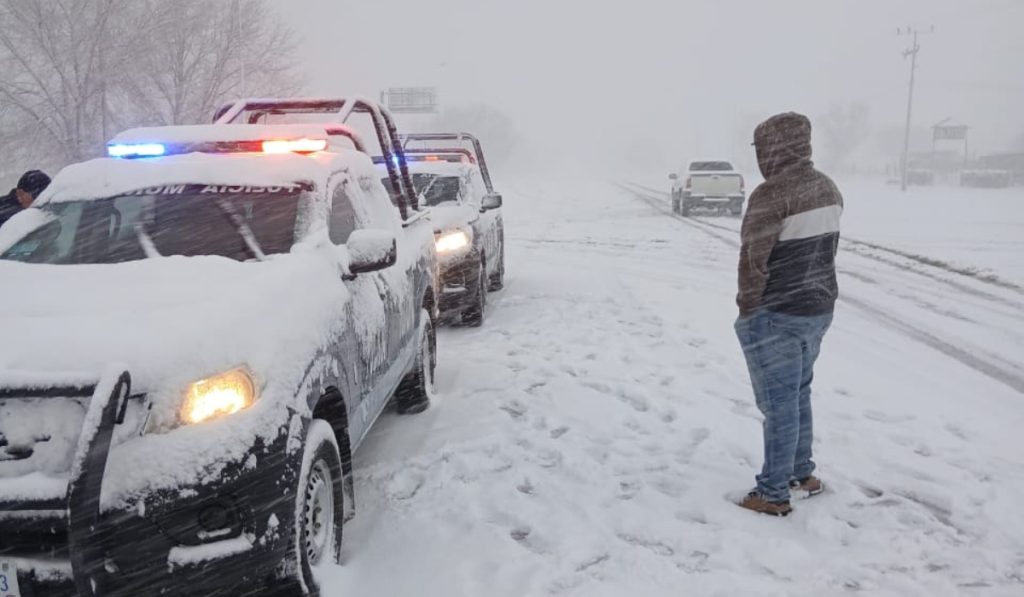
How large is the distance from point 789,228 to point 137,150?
12.0 ft

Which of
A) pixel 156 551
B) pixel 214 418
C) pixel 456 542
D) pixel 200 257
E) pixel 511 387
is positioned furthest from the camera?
pixel 511 387

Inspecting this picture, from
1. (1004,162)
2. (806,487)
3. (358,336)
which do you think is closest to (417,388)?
(358,336)

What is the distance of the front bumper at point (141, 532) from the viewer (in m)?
2.29

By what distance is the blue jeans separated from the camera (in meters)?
3.81

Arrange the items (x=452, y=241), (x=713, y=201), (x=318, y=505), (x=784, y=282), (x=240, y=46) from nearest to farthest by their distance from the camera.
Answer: (x=318, y=505)
(x=784, y=282)
(x=452, y=241)
(x=713, y=201)
(x=240, y=46)

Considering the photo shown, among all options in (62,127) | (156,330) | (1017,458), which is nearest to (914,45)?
(62,127)

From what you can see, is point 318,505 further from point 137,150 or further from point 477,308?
point 477,308

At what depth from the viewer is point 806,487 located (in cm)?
413

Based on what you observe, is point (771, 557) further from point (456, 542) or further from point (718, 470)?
point (456, 542)

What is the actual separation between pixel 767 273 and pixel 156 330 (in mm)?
2799

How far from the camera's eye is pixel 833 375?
6.36 m

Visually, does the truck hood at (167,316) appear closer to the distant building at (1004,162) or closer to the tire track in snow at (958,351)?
the tire track in snow at (958,351)

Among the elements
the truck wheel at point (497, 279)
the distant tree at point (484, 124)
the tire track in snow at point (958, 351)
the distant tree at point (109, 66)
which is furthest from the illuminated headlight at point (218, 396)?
the distant tree at point (484, 124)

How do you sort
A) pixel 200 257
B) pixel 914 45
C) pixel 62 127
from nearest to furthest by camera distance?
pixel 200 257 → pixel 62 127 → pixel 914 45
